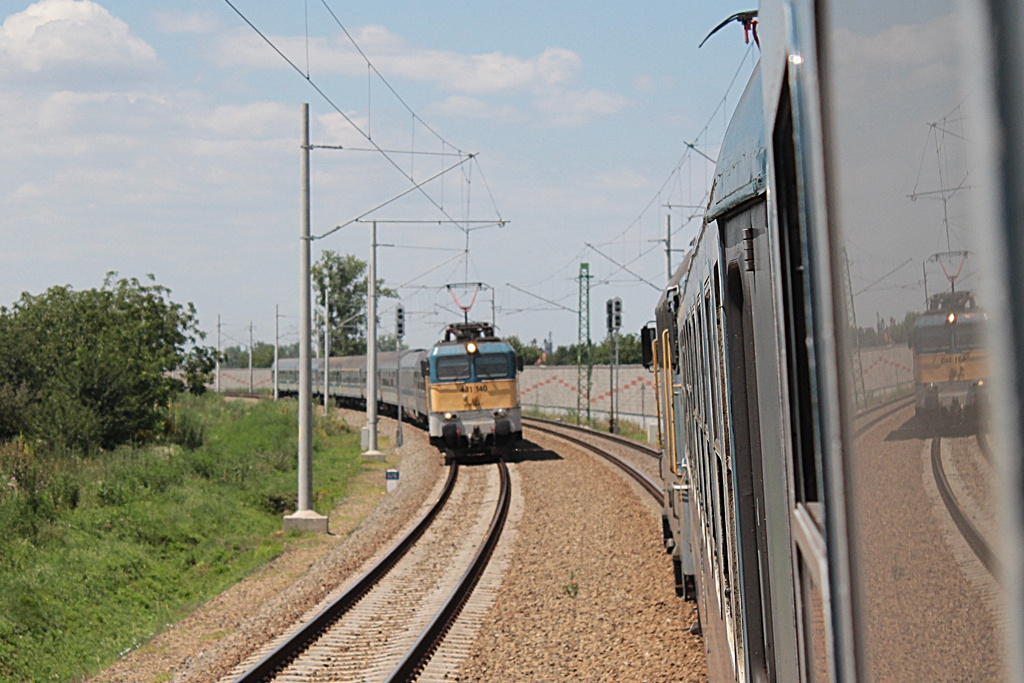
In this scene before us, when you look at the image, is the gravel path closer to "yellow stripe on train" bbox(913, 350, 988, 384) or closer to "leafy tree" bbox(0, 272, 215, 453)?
"yellow stripe on train" bbox(913, 350, 988, 384)

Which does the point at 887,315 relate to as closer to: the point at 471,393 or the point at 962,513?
the point at 962,513

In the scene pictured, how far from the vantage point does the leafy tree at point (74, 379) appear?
23.4 m

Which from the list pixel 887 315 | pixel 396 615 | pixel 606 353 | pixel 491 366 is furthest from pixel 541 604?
pixel 606 353

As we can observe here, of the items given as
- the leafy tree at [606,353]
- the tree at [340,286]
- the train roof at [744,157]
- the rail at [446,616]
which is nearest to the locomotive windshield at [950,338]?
the train roof at [744,157]

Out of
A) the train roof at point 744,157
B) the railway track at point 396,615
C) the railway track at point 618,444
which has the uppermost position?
the train roof at point 744,157

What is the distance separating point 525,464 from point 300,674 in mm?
15432

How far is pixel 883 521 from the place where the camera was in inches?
47.7

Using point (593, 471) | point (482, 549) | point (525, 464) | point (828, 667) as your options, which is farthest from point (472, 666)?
point (525, 464)

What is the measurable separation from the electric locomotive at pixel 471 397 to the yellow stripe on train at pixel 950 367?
23.2 metres

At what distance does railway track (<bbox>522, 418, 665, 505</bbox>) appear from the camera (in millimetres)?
18547

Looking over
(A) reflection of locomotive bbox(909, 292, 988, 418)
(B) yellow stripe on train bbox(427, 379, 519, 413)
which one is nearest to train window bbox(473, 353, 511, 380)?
(B) yellow stripe on train bbox(427, 379, 519, 413)

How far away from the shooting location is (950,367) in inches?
38.4

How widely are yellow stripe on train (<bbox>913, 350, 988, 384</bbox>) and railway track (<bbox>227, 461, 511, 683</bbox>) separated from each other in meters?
7.39

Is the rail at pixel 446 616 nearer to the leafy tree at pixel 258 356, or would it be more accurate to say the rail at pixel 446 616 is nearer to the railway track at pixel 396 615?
the railway track at pixel 396 615
